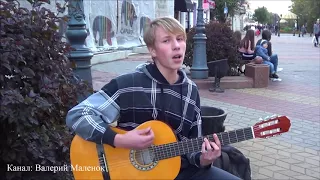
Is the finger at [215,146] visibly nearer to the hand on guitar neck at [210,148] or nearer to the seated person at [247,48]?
the hand on guitar neck at [210,148]

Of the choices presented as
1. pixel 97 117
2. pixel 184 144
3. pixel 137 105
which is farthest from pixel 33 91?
pixel 184 144

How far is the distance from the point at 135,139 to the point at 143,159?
0.18m

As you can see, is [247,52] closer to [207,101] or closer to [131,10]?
[207,101]

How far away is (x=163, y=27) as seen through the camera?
2.21 metres

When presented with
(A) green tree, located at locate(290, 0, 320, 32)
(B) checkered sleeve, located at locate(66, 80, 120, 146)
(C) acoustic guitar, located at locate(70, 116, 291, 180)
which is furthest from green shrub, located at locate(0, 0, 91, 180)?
(A) green tree, located at locate(290, 0, 320, 32)

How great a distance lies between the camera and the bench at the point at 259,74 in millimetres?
9102

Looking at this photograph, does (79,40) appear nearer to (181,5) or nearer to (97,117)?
(97,117)

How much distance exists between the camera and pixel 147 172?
2.15 meters

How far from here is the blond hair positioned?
2.21 metres

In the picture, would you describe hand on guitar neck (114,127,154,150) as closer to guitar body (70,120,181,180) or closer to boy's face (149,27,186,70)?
guitar body (70,120,181,180)

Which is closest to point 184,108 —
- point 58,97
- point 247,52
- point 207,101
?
point 58,97

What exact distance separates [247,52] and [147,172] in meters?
9.10

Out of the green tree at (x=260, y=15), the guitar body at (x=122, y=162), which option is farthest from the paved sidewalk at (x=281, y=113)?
the green tree at (x=260, y=15)

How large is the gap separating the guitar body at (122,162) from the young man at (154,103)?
68mm
